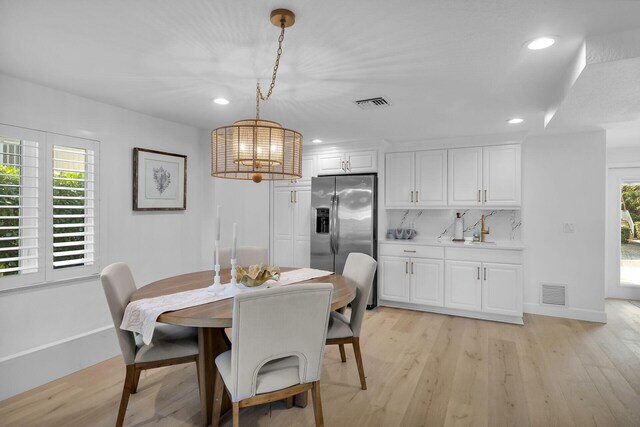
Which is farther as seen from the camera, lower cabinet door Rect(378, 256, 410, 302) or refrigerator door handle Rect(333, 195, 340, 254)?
refrigerator door handle Rect(333, 195, 340, 254)

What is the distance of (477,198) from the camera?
14.3 ft

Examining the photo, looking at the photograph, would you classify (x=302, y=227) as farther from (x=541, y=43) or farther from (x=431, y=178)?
(x=541, y=43)

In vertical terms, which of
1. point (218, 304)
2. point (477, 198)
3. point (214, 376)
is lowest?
point (214, 376)

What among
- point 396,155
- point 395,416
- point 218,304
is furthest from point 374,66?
point 396,155

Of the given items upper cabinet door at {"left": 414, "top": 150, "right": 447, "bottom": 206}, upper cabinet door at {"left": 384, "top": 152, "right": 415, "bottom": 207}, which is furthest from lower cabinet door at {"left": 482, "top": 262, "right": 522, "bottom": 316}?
upper cabinet door at {"left": 384, "top": 152, "right": 415, "bottom": 207}

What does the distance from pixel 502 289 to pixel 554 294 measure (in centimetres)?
84

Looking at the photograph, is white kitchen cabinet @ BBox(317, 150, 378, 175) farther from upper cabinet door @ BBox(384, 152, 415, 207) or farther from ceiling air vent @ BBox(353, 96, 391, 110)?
ceiling air vent @ BBox(353, 96, 391, 110)

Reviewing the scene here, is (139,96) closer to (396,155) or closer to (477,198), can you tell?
(396,155)

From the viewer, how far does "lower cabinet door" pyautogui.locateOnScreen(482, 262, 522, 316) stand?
392 cm

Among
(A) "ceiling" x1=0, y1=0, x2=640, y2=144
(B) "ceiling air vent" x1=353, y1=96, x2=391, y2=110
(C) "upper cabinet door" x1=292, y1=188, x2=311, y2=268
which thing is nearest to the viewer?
(A) "ceiling" x1=0, y1=0, x2=640, y2=144

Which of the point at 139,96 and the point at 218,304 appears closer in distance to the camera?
the point at 218,304

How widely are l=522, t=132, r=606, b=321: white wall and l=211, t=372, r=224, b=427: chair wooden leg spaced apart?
3937mm

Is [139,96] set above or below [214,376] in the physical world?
above

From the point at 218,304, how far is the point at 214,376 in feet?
1.54
